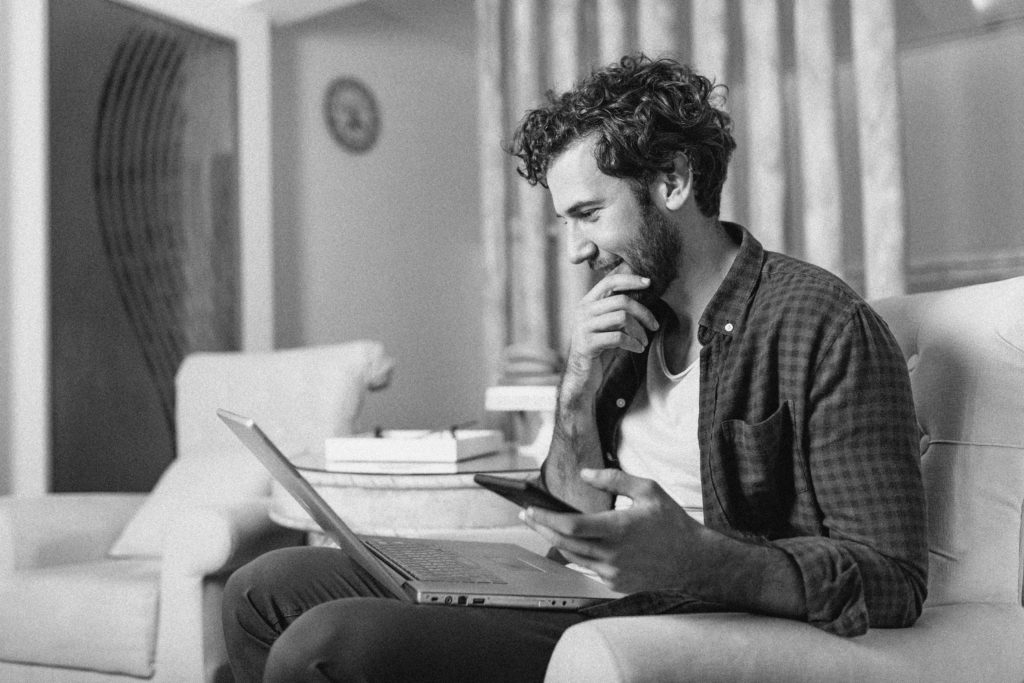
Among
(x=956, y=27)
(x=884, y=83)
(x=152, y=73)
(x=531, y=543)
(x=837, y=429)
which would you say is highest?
(x=956, y=27)

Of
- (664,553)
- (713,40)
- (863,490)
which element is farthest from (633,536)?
(713,40)

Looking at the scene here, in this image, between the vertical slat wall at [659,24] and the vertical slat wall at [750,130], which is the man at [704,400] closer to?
the vertical slat wall at [750,130]

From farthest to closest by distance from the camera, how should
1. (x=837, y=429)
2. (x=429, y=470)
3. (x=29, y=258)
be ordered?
(x=29, y=258), (x=429, y=470), (x=837, y=429)

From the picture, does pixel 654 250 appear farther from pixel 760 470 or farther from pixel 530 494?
pixel 530 494

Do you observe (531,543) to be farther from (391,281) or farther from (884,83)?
(391,281)

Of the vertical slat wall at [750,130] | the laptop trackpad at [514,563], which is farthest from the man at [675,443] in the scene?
the vertical slat wall at [750,130]

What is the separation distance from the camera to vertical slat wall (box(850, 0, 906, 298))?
2.38 meters

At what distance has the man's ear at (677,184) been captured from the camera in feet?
4.11

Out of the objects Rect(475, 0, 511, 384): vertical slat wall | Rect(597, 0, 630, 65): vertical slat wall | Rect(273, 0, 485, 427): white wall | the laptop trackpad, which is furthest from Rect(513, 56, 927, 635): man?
Rect(273, 0, 485, 427): white wall

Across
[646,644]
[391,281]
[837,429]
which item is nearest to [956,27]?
[391,281]

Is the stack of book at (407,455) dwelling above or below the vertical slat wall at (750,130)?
below

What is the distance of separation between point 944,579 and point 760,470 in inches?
10.5

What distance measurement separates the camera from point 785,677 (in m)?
0.86

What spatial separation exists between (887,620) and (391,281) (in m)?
3.45
